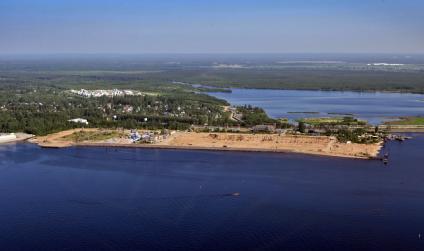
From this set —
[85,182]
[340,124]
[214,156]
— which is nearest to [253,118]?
[340,124]

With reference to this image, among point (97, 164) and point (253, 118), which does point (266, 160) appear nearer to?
point (97, 164)

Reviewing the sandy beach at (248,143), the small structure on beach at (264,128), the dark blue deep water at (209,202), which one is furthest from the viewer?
the small structure on beach at (264,128)

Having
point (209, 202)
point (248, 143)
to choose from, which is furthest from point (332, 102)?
point (209, 202)

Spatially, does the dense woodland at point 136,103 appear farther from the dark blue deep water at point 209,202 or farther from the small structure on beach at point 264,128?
the dark blue deep water at point 209,202

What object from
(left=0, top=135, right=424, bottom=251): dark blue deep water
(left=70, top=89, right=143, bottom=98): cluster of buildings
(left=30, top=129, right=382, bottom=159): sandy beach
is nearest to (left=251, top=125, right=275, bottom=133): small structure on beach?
(left=30, top=129, right=382, bottom=159): sandy beach

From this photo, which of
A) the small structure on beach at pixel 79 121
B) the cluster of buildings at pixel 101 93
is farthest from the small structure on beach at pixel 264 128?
the cluster of buildings at pixel 101 93

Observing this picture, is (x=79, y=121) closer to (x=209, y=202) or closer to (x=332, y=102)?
(x=209, y=202)

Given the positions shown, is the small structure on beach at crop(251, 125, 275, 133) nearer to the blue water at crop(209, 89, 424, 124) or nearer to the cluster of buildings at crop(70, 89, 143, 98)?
the blue water at crop(209, 89, 424, 124)
